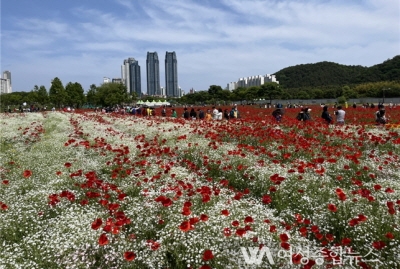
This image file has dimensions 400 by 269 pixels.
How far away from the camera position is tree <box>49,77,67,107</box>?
67.3 metres

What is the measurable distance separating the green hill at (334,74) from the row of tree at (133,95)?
21.5 metres

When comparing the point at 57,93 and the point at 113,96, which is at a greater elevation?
the point at 57,93

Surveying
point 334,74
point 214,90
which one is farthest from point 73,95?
point 334,74

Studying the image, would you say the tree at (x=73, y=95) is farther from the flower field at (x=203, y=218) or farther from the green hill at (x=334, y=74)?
the green hill at (x=334, y=74)

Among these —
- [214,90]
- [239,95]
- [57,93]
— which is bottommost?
[239,95]

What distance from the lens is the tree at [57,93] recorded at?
67.3 m

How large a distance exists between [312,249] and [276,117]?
14.5 metres

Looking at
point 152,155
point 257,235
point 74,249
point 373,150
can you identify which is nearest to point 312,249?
point 257,235

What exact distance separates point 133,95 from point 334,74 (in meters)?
91.0

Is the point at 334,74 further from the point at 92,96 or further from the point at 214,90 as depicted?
the point at 92,96

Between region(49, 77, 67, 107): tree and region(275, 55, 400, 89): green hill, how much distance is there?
335 feet

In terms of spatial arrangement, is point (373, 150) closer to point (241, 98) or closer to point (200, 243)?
point (200, 243)

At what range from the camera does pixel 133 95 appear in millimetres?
102312

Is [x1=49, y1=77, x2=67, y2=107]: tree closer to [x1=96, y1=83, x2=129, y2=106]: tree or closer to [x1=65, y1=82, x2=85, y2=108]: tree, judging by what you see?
[x1=65, y1=82, x2=85, y2=108]: tree
